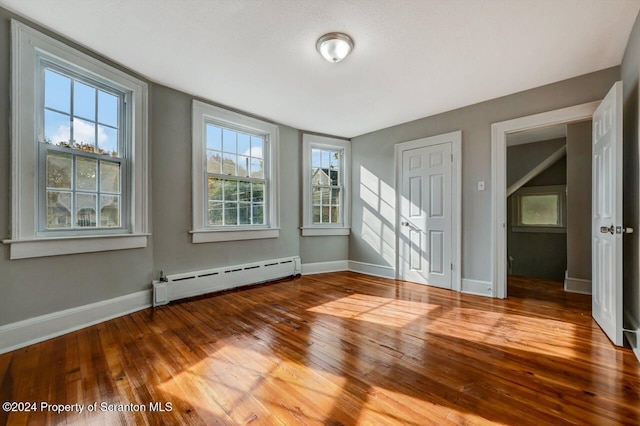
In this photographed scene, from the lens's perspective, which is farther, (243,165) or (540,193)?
(540,193)

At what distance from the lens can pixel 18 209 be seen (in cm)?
203

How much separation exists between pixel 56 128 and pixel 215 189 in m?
1.61

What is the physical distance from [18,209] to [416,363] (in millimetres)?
3047

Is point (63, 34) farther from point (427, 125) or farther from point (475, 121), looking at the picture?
point (475, 121)

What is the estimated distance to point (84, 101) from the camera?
8.15 ft

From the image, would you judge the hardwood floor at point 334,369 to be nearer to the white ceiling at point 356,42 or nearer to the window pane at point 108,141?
the window pane at point 108,141

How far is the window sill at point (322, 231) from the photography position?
180 inches

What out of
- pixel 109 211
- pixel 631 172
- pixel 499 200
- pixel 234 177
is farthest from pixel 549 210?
pixel 109 211

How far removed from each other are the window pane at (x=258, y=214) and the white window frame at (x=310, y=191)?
2.36ft

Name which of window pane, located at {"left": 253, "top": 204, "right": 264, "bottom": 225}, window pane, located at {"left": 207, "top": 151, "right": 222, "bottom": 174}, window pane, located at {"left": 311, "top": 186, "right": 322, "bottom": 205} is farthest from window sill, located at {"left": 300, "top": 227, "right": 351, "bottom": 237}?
window pane, located at {"left": 207, "top": 151, "right": 222, "bottom": 174}

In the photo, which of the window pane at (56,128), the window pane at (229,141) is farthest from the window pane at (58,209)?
the window pane at (229,141)

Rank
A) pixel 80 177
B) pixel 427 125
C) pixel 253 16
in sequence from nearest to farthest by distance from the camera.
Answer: pixel 253 16
pixel 80 177
pixel 427 125

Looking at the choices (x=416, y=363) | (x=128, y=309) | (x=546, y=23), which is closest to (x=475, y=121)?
(x=546, y=23)

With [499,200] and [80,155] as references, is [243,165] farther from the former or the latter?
[499,200]
